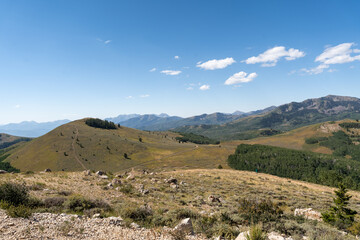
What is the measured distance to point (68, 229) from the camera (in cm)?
920

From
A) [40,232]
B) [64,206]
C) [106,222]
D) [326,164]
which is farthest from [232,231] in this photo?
[326,164]

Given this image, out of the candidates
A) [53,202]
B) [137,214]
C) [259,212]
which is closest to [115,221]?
[137,214]

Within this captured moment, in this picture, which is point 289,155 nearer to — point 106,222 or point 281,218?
point 281,218

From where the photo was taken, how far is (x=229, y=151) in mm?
155750

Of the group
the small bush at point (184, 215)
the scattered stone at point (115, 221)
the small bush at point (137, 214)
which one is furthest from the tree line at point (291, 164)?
the scattered stone at point (115, 221)

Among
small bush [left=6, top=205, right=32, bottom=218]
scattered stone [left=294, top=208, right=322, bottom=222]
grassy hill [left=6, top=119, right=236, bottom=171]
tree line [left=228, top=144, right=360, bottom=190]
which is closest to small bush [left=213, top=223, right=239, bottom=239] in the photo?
scattered stone [left=294, top=208, right=322, bottom=222]

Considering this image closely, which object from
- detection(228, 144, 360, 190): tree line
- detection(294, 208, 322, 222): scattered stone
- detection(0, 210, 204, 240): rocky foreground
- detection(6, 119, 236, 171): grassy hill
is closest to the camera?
detection(0, 210, 204, 240): rocky foreground

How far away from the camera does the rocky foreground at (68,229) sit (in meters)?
8.45

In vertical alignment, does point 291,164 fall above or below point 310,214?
below

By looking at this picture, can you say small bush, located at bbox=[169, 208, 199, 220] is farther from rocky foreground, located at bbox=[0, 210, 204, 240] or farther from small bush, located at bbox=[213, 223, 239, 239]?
rocky foreground, located at bbox=[0, 210, 204, 240]

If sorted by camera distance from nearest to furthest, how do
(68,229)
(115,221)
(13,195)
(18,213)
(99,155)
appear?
1. (68,229)
2. (18,213)
3. (115,221)
4. (13,195)
5. (99,155)

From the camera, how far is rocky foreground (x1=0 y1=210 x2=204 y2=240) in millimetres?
8445

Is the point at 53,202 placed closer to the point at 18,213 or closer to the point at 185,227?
the point at 18,213

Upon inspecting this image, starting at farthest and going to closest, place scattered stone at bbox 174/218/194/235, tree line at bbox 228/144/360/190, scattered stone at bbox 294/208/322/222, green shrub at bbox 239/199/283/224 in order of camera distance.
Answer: tree line at bbox 228/144/360/190 < scattered stone at bbox 294/208/322/222 < green shrub at bbox 239/199/283/224 < scattered stone at bbox 174/218/194/235
